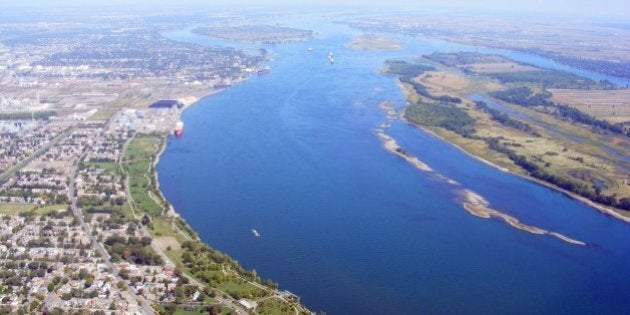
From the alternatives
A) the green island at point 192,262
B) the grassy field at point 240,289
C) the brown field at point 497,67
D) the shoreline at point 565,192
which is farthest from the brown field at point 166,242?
the brown field at point 497,67

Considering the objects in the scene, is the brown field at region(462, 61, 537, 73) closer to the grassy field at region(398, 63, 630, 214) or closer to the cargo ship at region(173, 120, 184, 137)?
the grassy field at region(398, 63, 630, 214)

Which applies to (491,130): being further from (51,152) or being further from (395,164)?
(51,152)

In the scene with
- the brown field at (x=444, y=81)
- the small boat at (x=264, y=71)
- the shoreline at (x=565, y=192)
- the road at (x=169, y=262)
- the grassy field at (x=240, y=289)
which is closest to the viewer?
the road at (x=169, y=262)

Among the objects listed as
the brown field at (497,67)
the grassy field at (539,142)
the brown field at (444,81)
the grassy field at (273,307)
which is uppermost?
the brown field at (497,67)

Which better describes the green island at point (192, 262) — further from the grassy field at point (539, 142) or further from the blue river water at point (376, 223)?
the grassy field at point (539, 142)

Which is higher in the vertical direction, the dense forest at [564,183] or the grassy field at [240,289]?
the dense forest at [564,183]

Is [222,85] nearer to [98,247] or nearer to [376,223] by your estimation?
[376,223]

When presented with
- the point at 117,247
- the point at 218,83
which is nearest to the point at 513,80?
the point at 218,83

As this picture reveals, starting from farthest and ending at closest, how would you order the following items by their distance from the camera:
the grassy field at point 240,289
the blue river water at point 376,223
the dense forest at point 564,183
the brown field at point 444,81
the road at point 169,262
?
1. the brown field at point 444,81
2. the dense forest at point 564,183
3. the blue river water at point 376,223
4. the grassy field at point 240,289
5. the road at point 169,262
